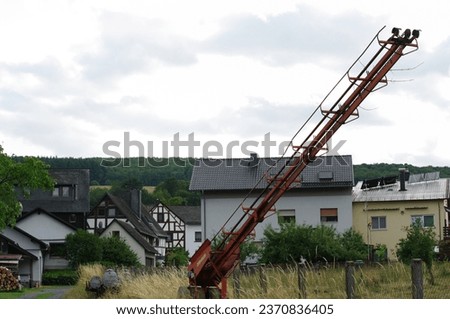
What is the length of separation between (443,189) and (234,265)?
43.7m

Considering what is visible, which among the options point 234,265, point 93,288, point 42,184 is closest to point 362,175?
point 42,184

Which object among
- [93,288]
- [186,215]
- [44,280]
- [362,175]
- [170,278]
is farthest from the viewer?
[186,215]

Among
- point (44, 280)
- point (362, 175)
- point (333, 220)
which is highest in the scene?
point (362, 175)

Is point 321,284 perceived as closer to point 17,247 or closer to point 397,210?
point 17,247

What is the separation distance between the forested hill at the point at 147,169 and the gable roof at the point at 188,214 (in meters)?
6.75

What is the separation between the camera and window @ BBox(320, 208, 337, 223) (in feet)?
201

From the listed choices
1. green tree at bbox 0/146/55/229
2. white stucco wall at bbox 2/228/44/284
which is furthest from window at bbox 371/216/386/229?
green tree at bbox 0/146/55/229

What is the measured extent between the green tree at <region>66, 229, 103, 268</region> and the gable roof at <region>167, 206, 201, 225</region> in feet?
190

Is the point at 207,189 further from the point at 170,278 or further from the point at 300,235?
the point at 170,278

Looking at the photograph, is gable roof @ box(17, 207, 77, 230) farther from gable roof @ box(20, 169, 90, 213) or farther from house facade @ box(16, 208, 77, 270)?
gable roof @ box(20, 169, 90, 213)

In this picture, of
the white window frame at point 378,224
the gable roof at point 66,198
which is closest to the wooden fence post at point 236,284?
the white window frame at point 378,224

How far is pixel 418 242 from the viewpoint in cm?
2912

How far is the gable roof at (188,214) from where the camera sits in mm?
117688

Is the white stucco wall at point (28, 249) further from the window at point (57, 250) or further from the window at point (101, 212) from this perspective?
the window at point (101, 212)
